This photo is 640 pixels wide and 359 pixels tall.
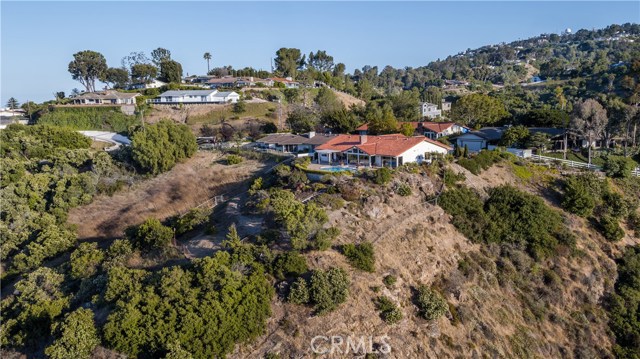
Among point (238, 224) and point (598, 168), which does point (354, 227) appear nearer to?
point (238, 224)

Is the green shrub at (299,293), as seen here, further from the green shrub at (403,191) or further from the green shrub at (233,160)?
the green shrub at (233,160)

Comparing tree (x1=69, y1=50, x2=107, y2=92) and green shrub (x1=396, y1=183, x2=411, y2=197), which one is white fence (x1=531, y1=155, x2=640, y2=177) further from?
tree (x1=69, y1=50, x2=107, y2=92)

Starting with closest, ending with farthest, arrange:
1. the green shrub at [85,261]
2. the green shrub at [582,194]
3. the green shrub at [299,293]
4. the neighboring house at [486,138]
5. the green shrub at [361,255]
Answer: the green shrub at [299,293], the green shrub at [361,255], the green shrub at [85,261], the green shrub at [582,194], the neighboring house at [486,138]

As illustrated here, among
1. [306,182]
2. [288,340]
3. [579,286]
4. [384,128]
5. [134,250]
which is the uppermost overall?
[384,128]

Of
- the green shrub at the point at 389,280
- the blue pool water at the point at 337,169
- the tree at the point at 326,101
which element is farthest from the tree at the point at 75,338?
the tree at the point at 326,101

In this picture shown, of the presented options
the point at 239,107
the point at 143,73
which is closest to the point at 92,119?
the point at 143,73

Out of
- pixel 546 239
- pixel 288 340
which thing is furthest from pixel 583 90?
pixel 288 340

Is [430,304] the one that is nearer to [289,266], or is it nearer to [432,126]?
[289,266]
